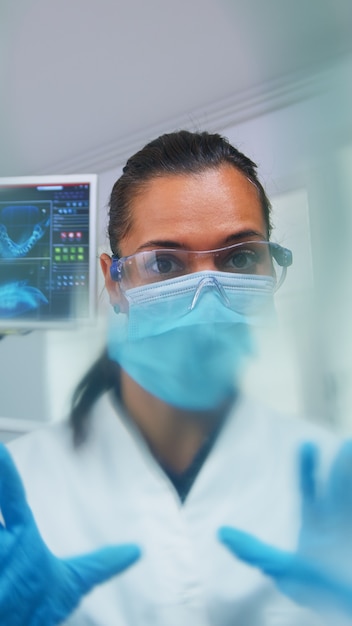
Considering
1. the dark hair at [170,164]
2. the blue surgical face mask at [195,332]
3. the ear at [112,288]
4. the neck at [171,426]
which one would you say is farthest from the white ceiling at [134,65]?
the neck at [171,426]

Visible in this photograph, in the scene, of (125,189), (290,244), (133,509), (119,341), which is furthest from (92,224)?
(133,509)

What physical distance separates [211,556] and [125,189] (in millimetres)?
534

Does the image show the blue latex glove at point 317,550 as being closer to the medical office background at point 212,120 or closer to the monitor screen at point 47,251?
the medical office background at point 212,120

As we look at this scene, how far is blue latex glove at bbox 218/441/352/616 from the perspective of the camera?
61 cm

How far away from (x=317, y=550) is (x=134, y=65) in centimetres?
85

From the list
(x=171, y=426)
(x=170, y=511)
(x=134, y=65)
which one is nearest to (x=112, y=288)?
(x=171, y=426)

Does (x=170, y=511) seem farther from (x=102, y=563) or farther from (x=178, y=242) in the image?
(x=178, y=242)

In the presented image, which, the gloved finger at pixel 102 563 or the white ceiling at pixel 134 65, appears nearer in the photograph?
the gloved finger at pixel 102 563

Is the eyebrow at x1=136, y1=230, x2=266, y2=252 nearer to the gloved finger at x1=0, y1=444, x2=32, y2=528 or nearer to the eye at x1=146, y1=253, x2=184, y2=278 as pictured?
the eye at x1=146, y1=253, x2=184, y2=278

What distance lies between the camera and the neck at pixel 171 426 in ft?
2.24

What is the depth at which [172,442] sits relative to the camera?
691 mm

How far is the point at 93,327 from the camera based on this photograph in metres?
0.80

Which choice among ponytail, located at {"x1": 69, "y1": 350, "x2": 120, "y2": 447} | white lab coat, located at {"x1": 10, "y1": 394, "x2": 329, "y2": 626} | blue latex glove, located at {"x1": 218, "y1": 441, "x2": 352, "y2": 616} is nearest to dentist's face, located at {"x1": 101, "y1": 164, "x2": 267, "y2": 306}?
ponytail, located at {"x1": 69, "y1": 350, "x2": 120, "y2": 447}

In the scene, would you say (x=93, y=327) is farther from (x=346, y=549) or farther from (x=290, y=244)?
(x=346, y=549)
